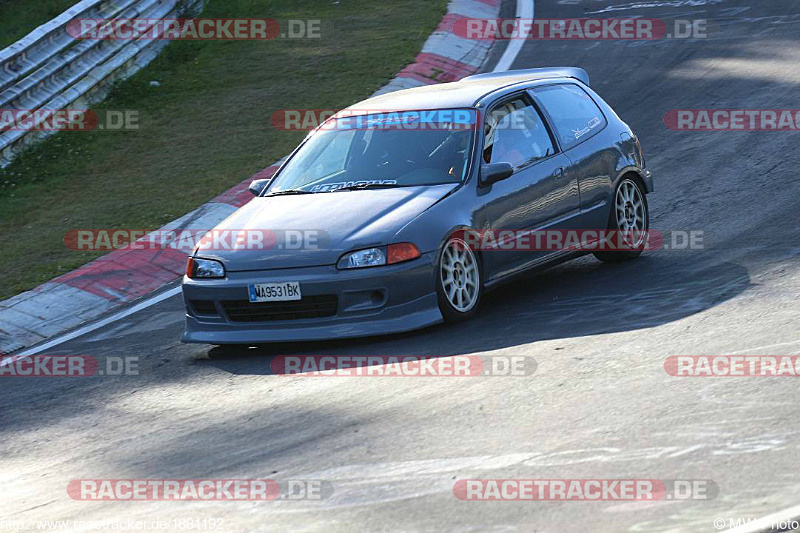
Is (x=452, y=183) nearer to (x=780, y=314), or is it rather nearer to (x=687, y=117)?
(x=780, y=314)

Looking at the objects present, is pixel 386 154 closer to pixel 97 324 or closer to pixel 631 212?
pixel 631 212

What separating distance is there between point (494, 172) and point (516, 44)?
10062 mm

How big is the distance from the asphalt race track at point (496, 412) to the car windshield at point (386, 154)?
1085 mm

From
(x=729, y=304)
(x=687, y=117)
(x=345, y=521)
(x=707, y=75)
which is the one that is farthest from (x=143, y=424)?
(x=707, y=75)

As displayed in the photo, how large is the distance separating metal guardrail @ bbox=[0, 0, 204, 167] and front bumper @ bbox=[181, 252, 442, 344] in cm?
773

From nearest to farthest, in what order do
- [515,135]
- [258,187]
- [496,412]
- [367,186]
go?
[496,412], [367,186], [515,135], [258,187]

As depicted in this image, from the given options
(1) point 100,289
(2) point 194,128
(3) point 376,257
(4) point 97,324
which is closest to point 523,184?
(3) point 376,257

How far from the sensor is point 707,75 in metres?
15.4

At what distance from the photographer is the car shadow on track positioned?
7.66m

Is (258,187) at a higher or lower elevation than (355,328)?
higher

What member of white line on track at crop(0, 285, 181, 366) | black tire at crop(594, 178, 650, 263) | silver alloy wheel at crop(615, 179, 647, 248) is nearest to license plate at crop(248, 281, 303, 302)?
white line on track at crop(0, 285, 181, 366)

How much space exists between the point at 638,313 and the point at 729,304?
56 centimetres

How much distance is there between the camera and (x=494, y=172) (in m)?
8.50

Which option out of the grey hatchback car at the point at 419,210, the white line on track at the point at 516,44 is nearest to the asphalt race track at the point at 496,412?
the grey hatchback car at the point at 419,210
